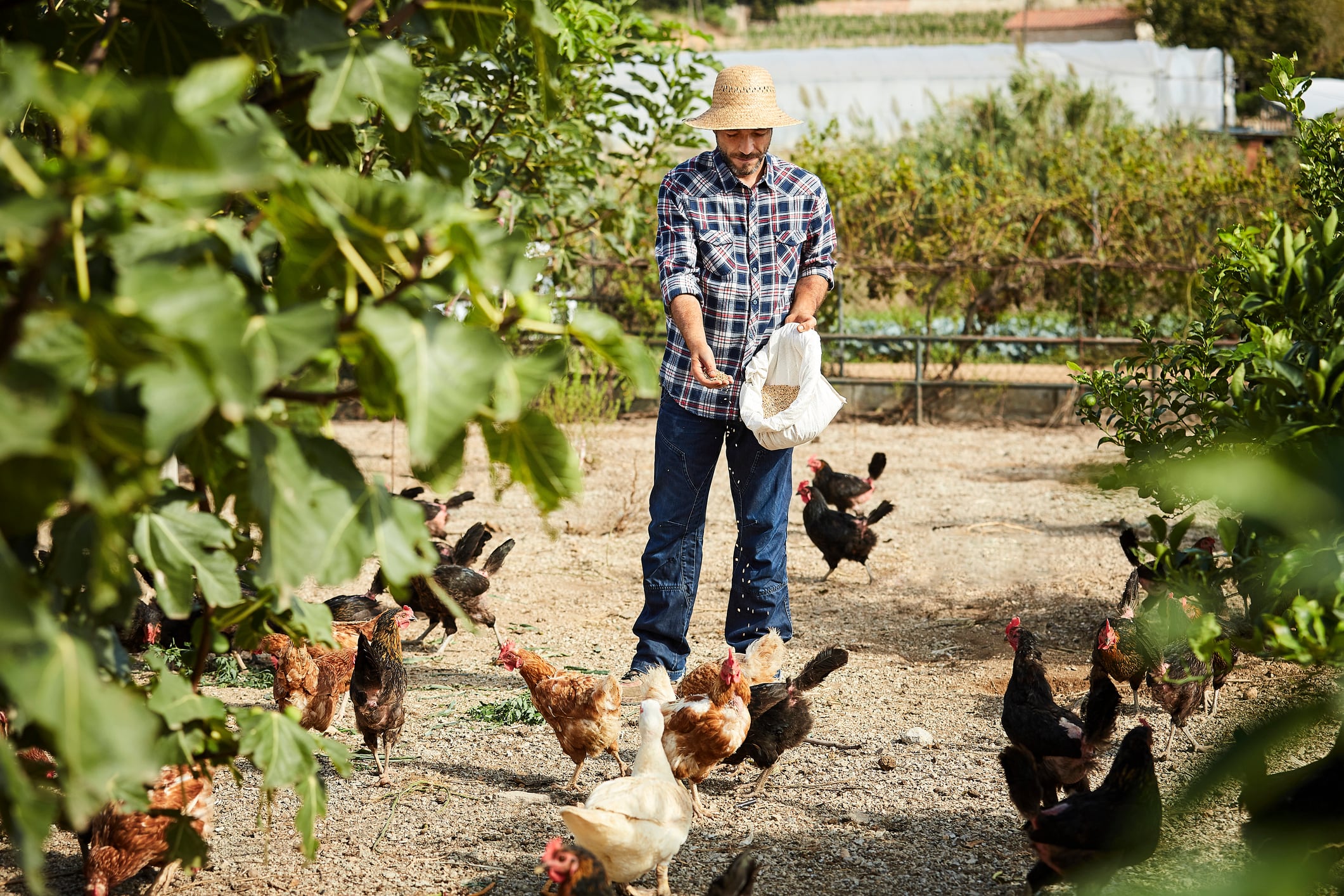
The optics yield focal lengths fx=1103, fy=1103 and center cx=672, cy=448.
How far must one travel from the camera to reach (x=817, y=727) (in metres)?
3.88

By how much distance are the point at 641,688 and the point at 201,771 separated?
243cm

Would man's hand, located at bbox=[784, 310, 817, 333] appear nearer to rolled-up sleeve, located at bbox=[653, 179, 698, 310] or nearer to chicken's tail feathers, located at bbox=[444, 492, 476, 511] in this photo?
rolled-up sleeve, located at bbox=[653, 179, 698, 310]

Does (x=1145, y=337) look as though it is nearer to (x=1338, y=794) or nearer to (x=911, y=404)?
(x=1338, y=794)

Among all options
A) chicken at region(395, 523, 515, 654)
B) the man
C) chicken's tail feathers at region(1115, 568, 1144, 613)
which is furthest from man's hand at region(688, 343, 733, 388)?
chicken's tail feathers at region(1115, 568, 1144, 613)

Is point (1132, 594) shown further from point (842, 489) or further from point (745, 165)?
point (745, 165)

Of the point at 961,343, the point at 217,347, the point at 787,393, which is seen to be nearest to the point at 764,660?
the point at 787,393

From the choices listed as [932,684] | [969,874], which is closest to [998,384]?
[932,684]

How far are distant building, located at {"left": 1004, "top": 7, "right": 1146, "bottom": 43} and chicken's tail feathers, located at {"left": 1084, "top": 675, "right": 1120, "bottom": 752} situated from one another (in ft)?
115

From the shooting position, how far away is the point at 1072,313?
11.4 metres

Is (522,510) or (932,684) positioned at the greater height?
(932,684)

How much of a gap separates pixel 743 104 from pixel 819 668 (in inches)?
79.9

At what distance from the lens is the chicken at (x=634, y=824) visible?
2.51 m

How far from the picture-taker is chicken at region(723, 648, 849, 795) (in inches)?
133

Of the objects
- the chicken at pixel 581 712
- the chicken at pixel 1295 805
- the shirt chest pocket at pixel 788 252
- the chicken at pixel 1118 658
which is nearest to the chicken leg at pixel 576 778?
the chicken at pixel 581 712
